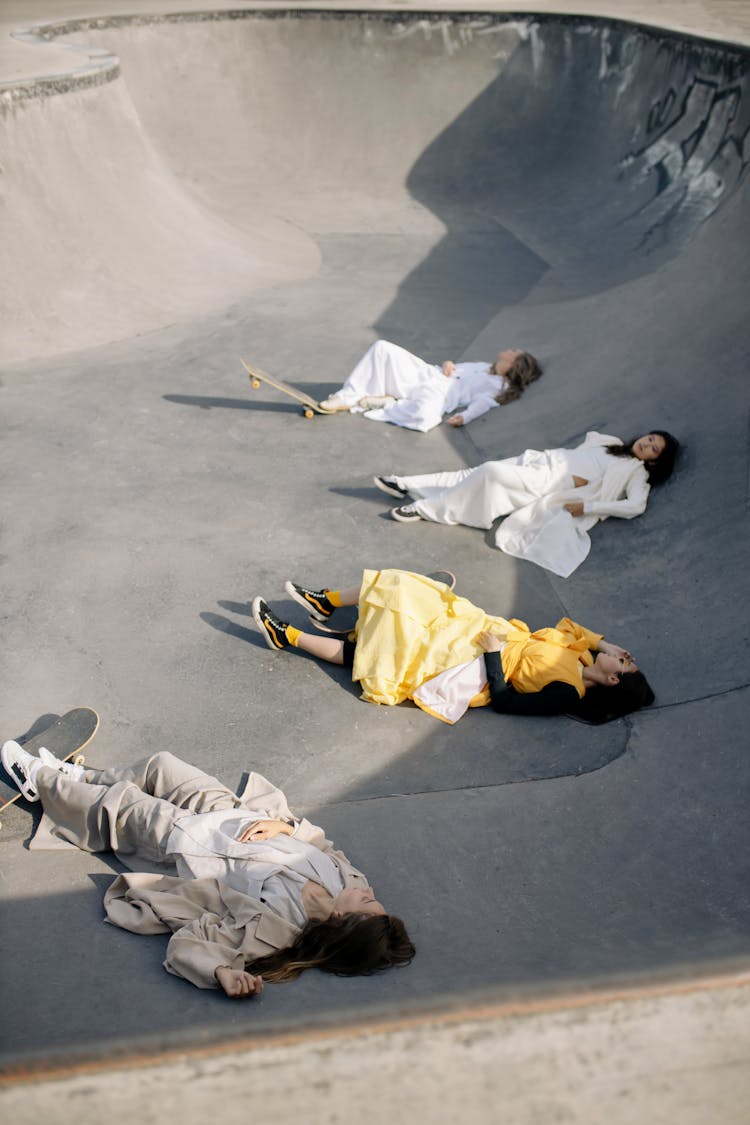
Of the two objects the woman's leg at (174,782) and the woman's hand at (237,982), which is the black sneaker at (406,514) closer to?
the woman's leg at (174,782)

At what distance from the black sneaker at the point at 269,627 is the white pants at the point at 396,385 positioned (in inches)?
116

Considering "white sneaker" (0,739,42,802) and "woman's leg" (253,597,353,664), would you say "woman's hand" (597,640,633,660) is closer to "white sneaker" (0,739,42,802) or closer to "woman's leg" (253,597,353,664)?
"woman's leg" (253,597,353,664)

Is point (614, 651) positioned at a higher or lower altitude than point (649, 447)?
lower

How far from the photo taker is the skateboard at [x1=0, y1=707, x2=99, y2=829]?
13.4 feet

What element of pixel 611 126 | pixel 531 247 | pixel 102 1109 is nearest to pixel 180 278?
pixel 531 247

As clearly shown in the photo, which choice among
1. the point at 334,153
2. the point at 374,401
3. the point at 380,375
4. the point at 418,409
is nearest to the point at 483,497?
the point at 418,409

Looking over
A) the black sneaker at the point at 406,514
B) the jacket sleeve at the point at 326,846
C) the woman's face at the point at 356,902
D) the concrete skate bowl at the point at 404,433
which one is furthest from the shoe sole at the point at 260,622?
the woman's face at the point at 356,902

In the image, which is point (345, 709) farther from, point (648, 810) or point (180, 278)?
point (180, 278)

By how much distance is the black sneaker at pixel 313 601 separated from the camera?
5.05 metres

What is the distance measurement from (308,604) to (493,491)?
1597 millimetres

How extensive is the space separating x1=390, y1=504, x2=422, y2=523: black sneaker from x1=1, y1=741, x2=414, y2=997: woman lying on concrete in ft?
8.34

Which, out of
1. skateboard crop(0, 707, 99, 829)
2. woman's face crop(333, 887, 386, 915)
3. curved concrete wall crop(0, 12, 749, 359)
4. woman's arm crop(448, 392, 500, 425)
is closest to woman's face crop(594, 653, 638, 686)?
woman's face crop(333, 887, 386, 915)

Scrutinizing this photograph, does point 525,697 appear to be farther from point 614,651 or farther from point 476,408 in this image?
point 476,408

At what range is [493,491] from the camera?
5926mm
